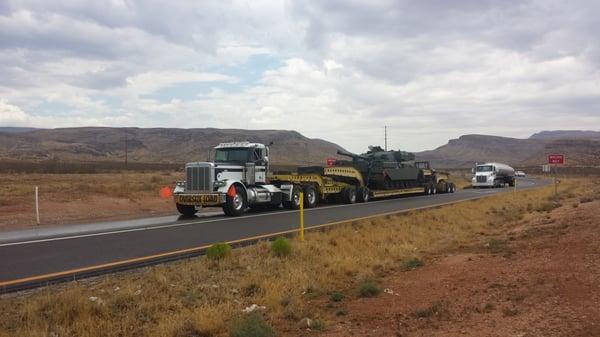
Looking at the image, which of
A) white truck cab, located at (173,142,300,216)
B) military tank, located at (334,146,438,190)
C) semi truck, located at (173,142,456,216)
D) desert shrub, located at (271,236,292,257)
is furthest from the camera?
military tank, located at (334,146,438,190)

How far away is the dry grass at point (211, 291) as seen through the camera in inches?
247

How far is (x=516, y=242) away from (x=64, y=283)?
31.4 ft

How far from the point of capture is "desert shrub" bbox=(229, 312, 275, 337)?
578cm

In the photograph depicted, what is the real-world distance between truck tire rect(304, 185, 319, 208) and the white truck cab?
822mm

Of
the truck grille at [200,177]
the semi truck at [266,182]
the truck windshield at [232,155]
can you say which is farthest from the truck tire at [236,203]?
the truck windshield at [232,155]

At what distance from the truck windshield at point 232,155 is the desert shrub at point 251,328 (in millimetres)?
15395

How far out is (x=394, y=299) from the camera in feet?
25.1

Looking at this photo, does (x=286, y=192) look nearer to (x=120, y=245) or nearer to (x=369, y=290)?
(x=120, y=245)

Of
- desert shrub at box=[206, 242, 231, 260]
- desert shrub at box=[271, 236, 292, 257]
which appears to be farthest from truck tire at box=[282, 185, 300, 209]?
desert shrub at box=[206, 242, 231, 260]

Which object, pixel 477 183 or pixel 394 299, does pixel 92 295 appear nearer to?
pixel 394 299

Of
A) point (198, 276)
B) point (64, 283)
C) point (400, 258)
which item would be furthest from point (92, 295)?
point (400, 258)

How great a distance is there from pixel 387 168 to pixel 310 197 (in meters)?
8.13

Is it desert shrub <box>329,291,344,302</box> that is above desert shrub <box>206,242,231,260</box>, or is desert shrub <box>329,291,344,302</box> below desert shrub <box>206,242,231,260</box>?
below

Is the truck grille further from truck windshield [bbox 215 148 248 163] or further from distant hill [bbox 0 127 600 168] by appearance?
distant hill [bbox 0 127 600 168]
